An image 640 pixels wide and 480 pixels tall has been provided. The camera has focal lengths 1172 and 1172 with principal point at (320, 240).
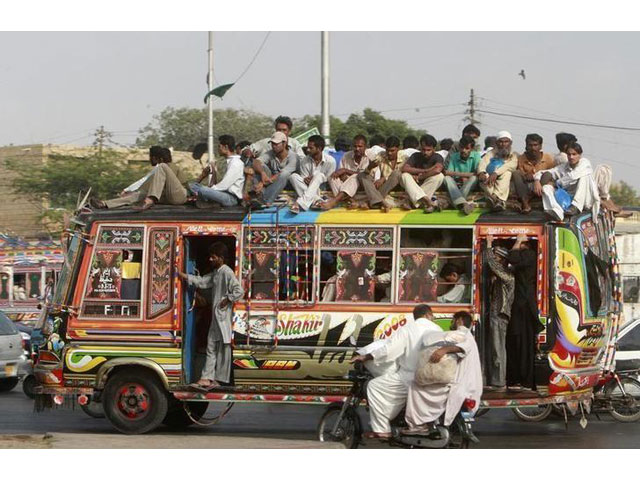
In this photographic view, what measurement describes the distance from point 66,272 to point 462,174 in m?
4.69

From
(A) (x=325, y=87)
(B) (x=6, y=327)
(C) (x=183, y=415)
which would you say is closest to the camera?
(C) (x=183, y=415)

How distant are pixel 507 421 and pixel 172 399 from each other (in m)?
4.75

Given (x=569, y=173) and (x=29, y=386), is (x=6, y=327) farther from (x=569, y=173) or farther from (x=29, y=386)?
(x=569, y=173)

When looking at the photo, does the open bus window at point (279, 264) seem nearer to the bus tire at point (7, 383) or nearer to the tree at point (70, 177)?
the bus tire at point (7, 383)

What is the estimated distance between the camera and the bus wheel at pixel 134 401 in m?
13.5

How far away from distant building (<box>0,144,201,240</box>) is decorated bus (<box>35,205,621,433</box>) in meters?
31.0

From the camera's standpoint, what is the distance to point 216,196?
13.5 m

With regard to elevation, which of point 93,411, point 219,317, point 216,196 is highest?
point 216,196

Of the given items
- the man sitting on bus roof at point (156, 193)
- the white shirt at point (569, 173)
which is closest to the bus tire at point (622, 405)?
the white shirt at point (569, 173)

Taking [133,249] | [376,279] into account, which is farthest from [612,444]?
[133,249]

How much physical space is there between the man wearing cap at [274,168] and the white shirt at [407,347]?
2.75m

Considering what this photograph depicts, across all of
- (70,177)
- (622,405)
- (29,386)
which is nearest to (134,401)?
(29,386)

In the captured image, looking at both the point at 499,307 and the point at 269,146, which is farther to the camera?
the point at 269,146

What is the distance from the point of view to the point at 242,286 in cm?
1323
